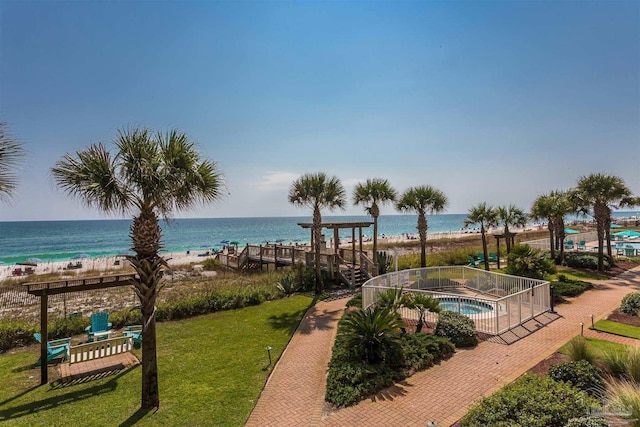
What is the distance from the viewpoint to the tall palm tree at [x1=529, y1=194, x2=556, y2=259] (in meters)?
23.0

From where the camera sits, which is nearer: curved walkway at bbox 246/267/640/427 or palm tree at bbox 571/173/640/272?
curved walkway at bbox 246/267/640/427

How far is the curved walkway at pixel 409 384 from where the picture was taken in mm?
6023

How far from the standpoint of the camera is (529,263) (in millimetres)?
14688

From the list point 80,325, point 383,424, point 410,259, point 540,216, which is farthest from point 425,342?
point 540,216

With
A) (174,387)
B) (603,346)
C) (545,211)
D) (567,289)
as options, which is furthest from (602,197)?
(174,387)

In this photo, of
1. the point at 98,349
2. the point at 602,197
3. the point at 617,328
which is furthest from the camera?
the point at 602,197

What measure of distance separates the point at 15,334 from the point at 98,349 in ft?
15.5

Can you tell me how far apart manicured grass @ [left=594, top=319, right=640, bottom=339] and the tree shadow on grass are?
1423 centimetres

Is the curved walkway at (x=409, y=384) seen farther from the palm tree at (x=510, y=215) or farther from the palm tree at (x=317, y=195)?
the palm tree at (x=510, y=215)

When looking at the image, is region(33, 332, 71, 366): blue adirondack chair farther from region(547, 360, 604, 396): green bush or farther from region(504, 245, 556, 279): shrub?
region(504, 245, 556, 279): shrub

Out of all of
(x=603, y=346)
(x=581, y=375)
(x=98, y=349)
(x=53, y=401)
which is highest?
(x=581, y=375)

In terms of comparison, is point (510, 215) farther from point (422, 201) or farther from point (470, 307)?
point (470, 307)

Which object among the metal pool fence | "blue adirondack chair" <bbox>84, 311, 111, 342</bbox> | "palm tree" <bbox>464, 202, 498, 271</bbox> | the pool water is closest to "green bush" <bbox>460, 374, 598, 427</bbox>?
the metal pool fence

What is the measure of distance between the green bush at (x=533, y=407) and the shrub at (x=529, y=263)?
1042 cm
